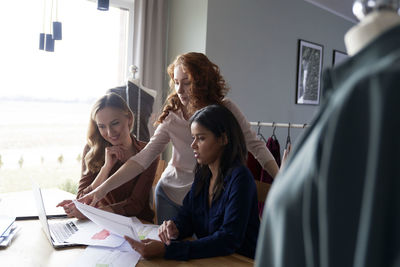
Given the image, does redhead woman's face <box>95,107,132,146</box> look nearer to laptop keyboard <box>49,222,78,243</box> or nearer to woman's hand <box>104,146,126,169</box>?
woman's hand <box>104,146,126,169</box>

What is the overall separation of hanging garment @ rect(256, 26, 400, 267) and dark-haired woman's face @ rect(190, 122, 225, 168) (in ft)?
3.24

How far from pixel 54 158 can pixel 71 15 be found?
115cm

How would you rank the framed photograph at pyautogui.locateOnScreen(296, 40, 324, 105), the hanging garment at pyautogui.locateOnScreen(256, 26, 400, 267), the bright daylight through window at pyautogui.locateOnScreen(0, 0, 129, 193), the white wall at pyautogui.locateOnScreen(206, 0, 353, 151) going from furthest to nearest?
the framed photograph at pyautogui.locateOnScreen(296, 40, 324, 105) < the white wall at pyautogui.locateOnScreen(206, 0, 353, 151) < the bright daylight through window at pyautogui.locateOnScreen(0, 0, 129, 193) < the hanging garment at pyautogui.locateOnScreen(256, 26, 400, 267)

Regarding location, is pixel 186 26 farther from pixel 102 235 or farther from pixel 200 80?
pixel 102 235

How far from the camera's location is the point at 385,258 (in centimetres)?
36

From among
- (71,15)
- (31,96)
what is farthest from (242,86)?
(31,96)

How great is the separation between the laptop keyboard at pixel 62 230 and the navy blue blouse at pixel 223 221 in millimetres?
420

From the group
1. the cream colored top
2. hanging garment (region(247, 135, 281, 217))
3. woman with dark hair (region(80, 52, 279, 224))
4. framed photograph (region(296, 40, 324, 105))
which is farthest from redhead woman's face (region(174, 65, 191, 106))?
framed photograph (region(296, 40, 324, 105))

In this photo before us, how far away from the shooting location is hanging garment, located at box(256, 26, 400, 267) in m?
0.35

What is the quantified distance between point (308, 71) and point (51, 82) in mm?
2953

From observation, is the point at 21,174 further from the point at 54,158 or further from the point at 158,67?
the point at 158,67

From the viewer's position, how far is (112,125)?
1818mm

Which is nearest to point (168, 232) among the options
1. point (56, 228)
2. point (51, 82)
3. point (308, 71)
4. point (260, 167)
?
point (56, 228)

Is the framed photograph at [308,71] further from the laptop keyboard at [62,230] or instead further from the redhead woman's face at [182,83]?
the laptop keyboard at [62,230]
